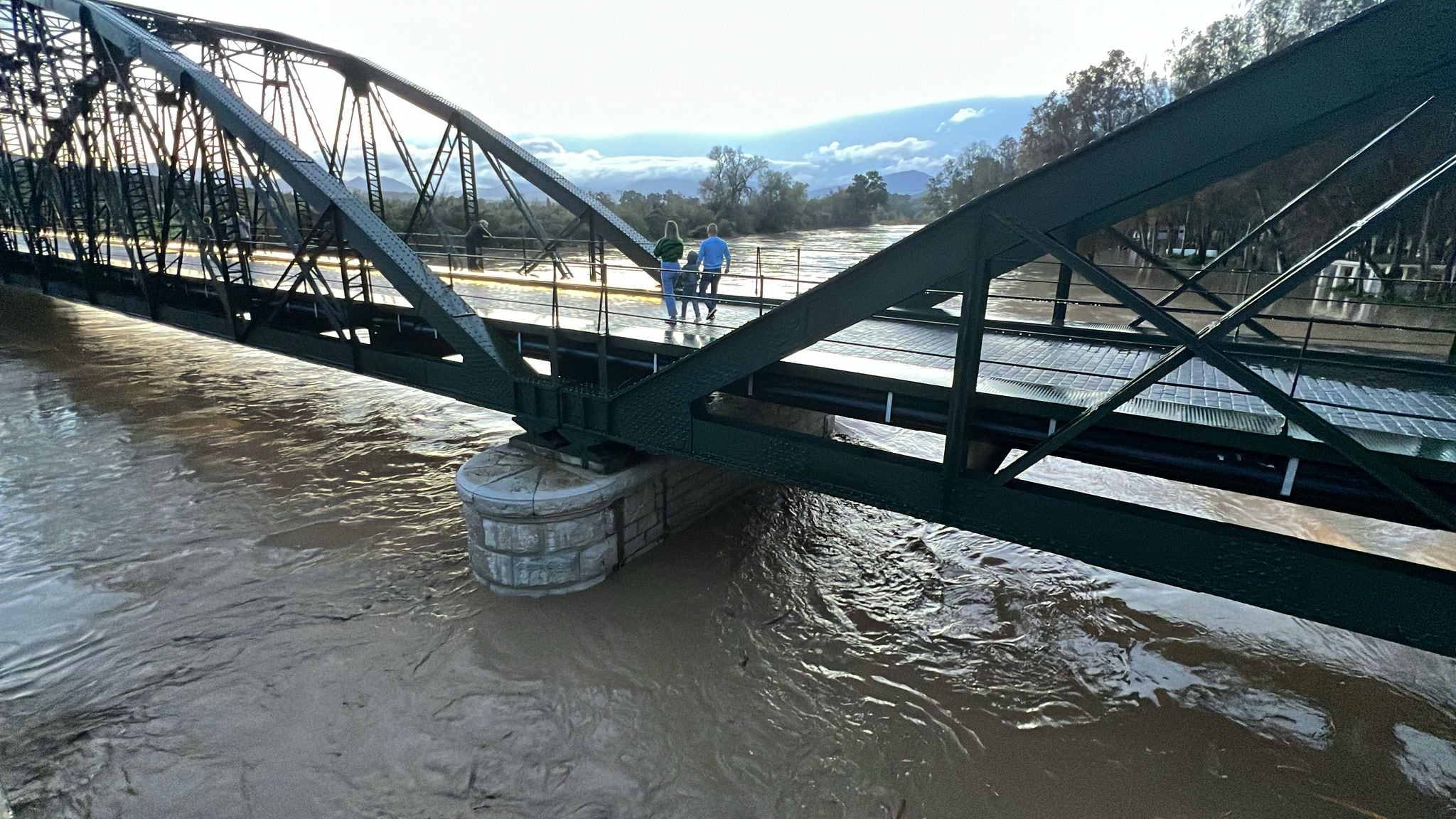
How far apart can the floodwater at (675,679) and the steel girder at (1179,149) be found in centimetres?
335

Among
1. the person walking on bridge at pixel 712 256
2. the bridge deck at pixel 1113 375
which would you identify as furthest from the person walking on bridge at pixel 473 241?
the person walking on bridge at pixel 712 256

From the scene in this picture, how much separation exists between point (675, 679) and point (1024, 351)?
494cm

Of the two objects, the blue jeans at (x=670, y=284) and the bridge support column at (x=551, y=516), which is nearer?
the bridge support column at (x=551, y=516)

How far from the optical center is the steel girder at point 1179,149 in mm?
3420

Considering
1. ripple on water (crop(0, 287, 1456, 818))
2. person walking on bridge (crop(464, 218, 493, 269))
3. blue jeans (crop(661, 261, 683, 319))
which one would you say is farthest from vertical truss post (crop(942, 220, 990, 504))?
person walking on bridge (crop(464, 218, 493, 269))

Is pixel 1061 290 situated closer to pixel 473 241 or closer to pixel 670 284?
pixel 670 284

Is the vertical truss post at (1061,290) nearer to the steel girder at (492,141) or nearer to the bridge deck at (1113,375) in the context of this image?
the bridge deck at (1113,375)

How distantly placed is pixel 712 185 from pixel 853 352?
Result: 202ft

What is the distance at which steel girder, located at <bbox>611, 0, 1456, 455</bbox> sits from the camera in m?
3.42

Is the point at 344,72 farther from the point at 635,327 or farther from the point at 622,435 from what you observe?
the point at 622,435

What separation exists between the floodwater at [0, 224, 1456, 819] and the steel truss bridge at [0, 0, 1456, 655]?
212cm

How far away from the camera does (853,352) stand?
23.9ft

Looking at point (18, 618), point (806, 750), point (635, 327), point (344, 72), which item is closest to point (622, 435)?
point (635, 327)

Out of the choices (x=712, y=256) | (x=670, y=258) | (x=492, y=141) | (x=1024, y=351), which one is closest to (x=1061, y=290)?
(x=1024, y=351)
